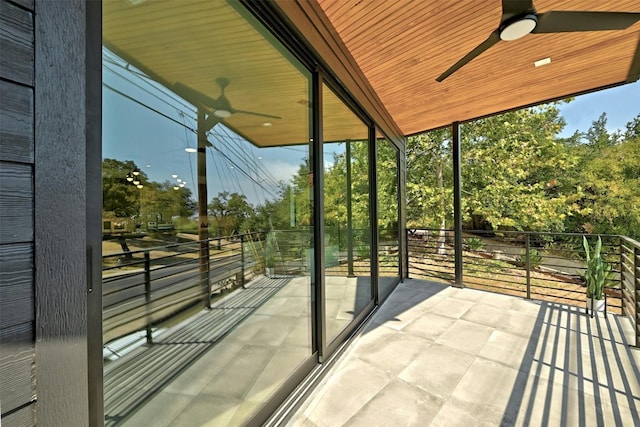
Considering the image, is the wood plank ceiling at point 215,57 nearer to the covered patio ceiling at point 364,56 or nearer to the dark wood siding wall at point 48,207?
the covered patio ceiling at point 364,56

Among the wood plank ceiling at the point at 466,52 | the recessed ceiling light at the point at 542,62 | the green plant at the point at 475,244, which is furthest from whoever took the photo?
the green plant at the point at 475,244

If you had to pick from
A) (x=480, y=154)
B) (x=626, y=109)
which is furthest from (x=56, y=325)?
(x=626, y=109)

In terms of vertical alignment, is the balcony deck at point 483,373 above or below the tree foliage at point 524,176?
below

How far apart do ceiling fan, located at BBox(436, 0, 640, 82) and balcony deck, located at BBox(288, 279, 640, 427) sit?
2.21 meters

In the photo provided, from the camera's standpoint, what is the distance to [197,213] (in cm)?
107

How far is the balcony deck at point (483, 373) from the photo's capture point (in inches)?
62.4

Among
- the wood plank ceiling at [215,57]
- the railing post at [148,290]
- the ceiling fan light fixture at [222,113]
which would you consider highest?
the wood plank ceiling at [215,57]

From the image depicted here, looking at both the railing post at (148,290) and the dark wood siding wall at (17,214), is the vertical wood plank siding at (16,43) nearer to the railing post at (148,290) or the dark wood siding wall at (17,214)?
the dark wood siding wall at (17,214)

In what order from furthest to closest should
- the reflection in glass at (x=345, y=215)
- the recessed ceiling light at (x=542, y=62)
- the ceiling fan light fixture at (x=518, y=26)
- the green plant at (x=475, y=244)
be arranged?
1. the green plant at (x=475, y=244)
2. the recessed ceiling light at (x=542, y=62)
3. the reflection in glass at (x=345, y=215)
4. the ceiling fan light fixture at (x=518, y=26)

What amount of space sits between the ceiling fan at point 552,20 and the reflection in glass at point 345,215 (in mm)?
1203

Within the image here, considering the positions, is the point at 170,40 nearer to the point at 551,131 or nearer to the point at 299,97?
the point at 299,97

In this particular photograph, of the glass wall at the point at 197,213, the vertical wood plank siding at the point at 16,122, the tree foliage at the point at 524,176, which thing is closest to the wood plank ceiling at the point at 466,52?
the glass wall at the point at 197,213

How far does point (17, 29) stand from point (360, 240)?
104 inches

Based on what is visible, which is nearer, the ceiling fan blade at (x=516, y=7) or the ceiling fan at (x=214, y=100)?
the ceiling fan at (x=214, y=100)
